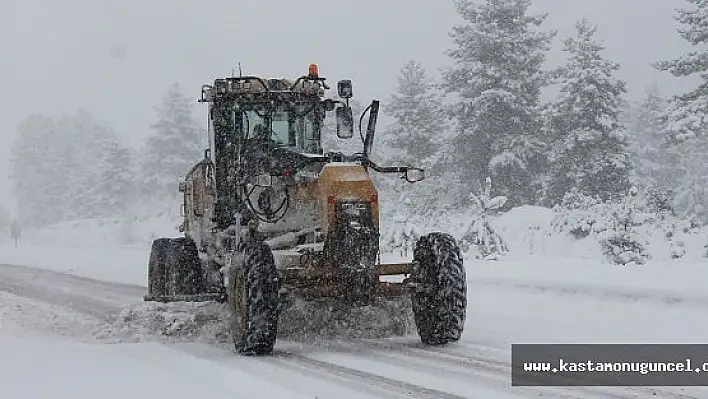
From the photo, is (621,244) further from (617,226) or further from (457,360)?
(457,360)

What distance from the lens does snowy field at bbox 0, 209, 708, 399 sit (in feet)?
22.1

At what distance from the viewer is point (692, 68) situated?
29000 millimetres

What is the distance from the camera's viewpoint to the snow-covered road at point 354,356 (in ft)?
21.8

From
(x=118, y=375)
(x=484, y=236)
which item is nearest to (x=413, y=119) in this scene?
(x=484, y=236)

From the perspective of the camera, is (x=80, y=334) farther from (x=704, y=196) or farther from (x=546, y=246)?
(x=704, y=196)

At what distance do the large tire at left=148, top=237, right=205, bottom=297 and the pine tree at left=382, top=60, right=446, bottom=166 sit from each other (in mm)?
27946

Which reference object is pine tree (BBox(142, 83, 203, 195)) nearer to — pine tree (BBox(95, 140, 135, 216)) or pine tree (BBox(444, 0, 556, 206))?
pine tree (BBox(95, 140, 135, 216))

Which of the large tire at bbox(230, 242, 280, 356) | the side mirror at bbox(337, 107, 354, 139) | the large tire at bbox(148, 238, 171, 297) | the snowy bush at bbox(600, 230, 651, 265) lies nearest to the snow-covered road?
the large tire at bbox(230, 242, 280, 356)

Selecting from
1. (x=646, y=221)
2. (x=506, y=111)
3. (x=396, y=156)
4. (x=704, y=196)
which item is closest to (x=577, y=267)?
(x=646, y=221)

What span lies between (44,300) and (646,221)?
11.6 metres

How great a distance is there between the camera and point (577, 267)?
1423 cm

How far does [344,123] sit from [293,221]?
4.61 feet

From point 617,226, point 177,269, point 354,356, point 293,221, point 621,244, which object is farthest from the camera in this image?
point 617,226

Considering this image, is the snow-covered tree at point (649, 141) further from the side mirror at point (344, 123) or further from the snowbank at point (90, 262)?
the side mirror at point (344, 123)
